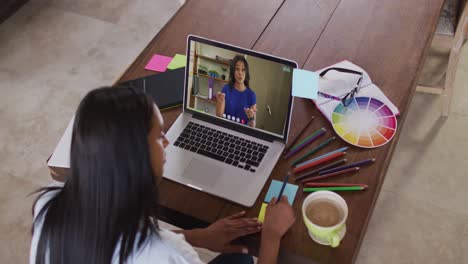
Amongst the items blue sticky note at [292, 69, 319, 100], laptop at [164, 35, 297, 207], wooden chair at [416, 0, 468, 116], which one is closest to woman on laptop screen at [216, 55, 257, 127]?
laptop at [164, 35, 297, 207]

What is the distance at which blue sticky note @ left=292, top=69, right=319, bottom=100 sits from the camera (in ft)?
4.41

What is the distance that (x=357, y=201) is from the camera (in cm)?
121

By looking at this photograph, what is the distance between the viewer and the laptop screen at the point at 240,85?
1270 mm

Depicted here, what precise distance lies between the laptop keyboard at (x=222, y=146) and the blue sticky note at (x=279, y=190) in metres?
0.08

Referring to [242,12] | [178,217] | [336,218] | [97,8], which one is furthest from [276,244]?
[97,8]

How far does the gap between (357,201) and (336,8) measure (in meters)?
0.79

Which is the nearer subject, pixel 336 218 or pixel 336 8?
pixel 336 218

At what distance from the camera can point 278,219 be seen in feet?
3.79

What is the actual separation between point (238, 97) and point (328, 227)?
0.44 m

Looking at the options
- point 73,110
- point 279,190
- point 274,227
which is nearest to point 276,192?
point 279,190

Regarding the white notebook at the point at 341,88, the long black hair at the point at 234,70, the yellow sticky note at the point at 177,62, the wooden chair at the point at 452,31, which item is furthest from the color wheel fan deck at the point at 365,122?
the wooden chair at the point at 452,31

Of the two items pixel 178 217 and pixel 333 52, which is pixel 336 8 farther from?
pixel 178 217

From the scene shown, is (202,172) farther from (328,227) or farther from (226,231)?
(328,227)

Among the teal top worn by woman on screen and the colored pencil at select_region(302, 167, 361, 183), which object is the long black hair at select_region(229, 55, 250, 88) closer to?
the teal top worn by woman on screen
